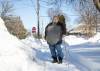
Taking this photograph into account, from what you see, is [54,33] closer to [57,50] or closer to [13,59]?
[57,50]

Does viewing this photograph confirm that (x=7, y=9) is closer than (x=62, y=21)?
No

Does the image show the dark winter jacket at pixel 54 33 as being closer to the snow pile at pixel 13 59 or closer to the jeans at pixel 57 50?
the jeans at pixel 57 50

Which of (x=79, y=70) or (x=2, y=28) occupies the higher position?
(x=2, y=28)

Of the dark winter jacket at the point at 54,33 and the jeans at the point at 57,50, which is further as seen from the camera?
the jeans at the point at 57,50

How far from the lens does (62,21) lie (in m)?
13.3

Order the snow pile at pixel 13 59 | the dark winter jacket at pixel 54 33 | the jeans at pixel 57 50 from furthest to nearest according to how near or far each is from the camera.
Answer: the jeans at pixel 57 50 → the dark winter jacket at pixel 54 33 → the snow pile at pixel 13 59

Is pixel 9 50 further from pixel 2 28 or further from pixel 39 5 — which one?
pixel 39 5

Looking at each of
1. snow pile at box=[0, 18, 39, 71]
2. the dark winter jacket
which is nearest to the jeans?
the dark winter jacket

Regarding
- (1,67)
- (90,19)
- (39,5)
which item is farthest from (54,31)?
(90,19)

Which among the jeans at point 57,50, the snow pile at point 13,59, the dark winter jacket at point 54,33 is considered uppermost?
the dark winter jacket at point 54,33

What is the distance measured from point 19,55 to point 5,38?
6.22ft

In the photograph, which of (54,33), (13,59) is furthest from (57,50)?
(13,59)

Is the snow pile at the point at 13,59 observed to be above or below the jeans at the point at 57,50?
above

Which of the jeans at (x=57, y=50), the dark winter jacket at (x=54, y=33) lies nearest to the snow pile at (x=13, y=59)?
the dark winter jacket at (x=54, y=33)
